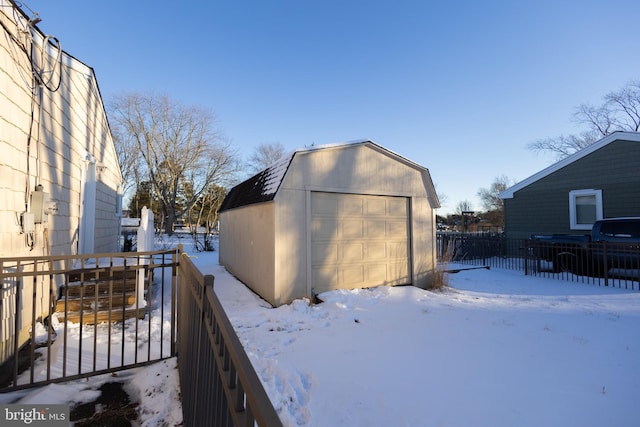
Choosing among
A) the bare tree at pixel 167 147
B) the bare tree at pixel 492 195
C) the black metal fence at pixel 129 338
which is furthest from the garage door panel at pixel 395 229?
the bare tree at pixel 492 195

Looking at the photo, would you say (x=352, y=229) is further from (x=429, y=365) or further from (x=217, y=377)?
(x=217, y=377)

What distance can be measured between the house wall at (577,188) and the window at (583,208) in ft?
0.56

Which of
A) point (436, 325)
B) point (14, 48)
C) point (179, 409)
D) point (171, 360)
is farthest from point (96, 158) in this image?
point (436, 325)

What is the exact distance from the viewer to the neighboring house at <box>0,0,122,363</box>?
3602 mm

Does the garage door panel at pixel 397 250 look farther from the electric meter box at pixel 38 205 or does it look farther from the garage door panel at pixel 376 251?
the electric meter box at pixel 38 205

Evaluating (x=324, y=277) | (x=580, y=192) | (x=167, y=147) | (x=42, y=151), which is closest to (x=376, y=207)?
(x=324, y=277)

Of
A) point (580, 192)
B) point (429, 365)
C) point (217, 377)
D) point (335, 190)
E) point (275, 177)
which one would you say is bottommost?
point (429, 365)

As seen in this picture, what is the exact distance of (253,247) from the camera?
7.54 meters

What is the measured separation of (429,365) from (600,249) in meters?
8.03

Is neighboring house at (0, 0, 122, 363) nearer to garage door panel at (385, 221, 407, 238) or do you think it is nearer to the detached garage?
the detached garage

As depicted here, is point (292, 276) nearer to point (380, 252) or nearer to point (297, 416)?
point (380, 252)

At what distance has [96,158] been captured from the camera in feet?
24.9

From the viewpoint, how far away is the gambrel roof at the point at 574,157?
1124cm

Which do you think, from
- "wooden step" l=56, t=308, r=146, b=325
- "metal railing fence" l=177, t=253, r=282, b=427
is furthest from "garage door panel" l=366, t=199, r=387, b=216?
"metal railing fence" l=177, t=253, r=282, b=427
